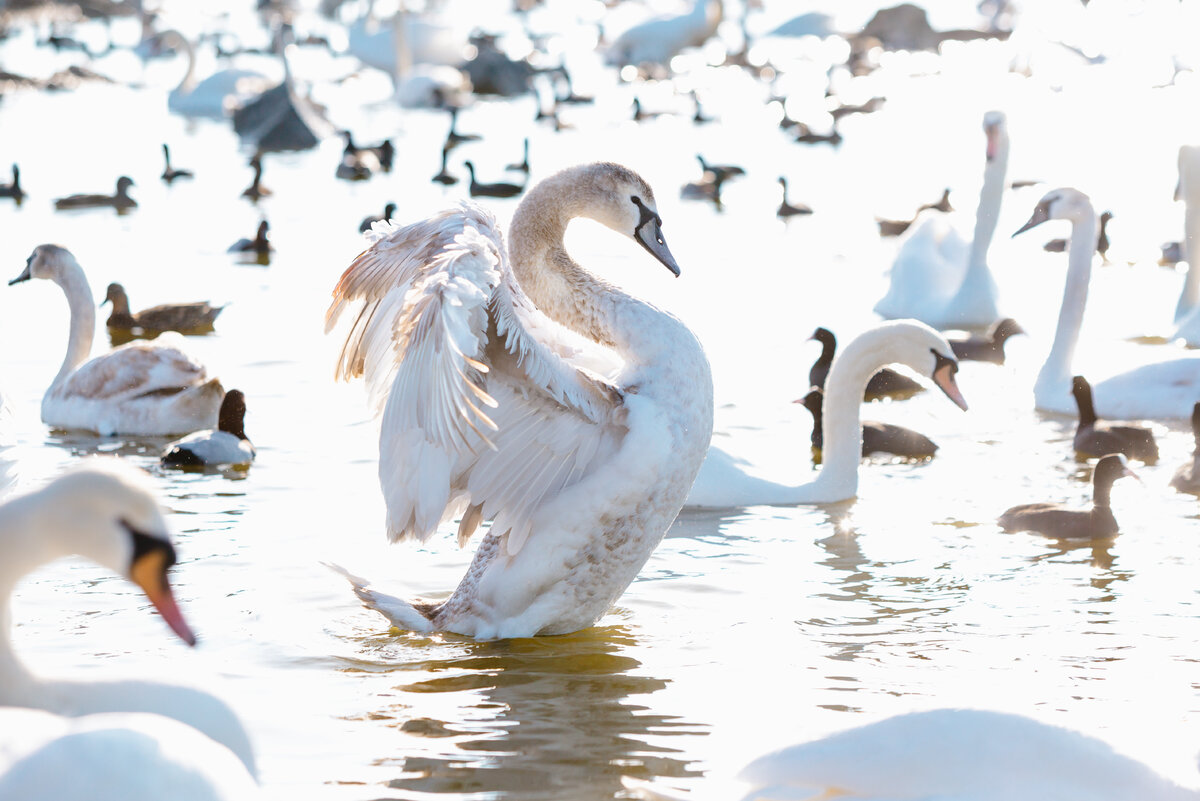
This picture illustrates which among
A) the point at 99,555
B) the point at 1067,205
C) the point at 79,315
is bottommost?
the point at 79,315

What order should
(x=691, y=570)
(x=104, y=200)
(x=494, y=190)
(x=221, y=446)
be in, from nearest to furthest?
(x=691, y=570)
(x=221, y=446)
(x=104, y=200)
(x=494, y=190)

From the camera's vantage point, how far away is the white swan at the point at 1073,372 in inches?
365

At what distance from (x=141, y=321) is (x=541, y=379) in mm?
7619

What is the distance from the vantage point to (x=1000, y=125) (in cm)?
1260

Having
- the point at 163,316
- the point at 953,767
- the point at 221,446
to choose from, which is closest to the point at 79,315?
the point at 163,316

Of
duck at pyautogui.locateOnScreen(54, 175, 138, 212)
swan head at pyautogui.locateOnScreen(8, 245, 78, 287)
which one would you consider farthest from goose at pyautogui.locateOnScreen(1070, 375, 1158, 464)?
duck at pyautogui.locateOnScreen(54, 175, 138, 212)

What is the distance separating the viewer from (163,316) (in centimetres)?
1212

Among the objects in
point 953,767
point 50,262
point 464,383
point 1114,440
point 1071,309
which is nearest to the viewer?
point 953,767

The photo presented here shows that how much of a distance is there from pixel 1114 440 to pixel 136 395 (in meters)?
5.24

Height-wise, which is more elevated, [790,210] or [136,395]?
[790,210]

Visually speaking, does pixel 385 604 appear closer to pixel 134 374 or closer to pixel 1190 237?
pixel 134 374

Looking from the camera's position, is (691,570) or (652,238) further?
(691,570)

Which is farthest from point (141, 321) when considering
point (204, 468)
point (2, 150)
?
point (2, 150)

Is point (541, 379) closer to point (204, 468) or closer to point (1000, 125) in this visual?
point (204, 468)
